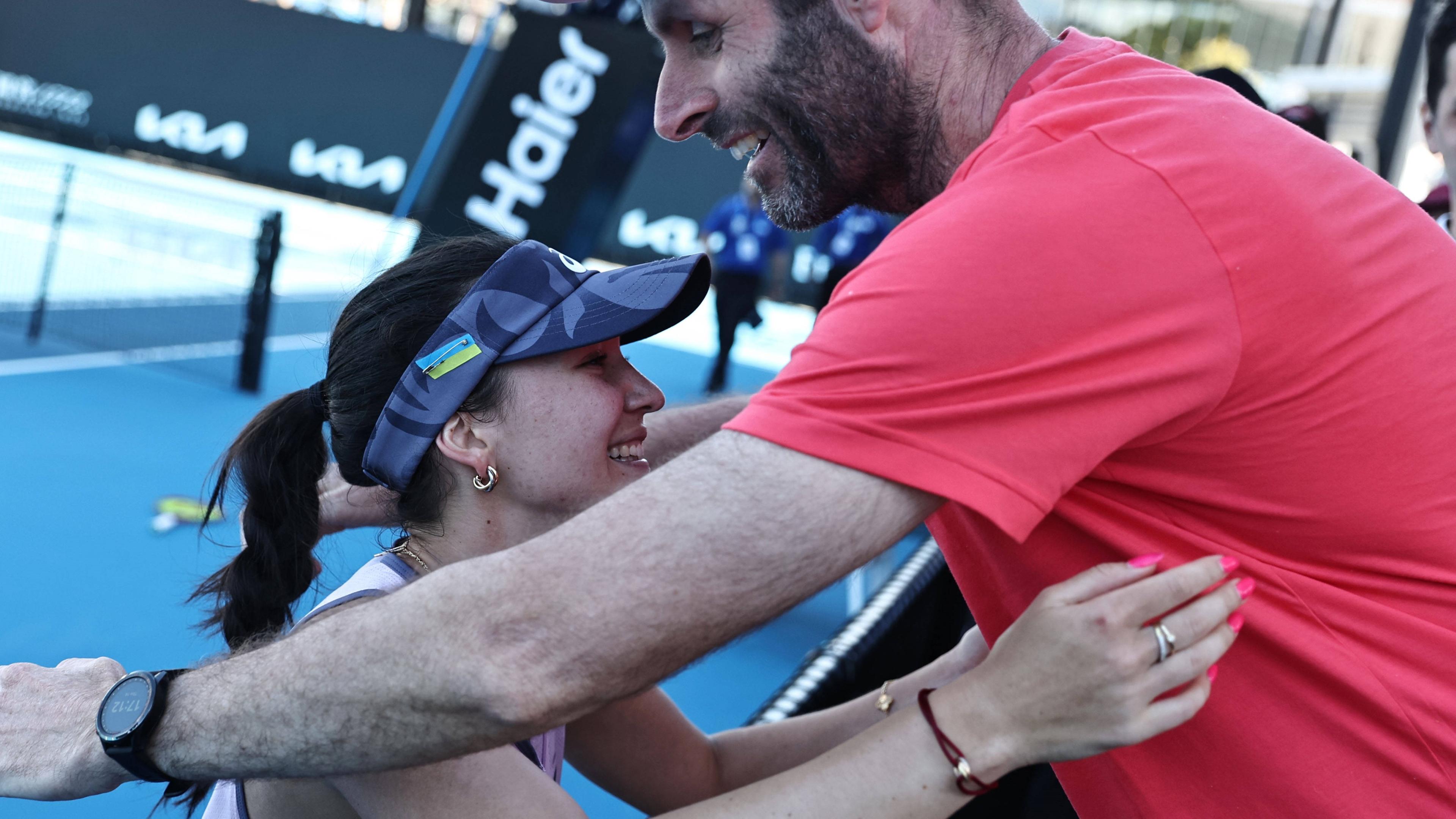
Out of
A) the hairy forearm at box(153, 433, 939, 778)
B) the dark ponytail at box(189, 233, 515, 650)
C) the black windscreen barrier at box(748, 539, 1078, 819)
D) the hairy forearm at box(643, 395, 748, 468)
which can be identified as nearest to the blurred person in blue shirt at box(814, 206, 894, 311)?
the black windscreen barrier at box(748, 539, 1078, 819)

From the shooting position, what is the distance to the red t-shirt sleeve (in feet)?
3.39

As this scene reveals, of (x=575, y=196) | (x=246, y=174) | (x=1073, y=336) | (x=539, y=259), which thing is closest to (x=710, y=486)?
(x=1073, y=336)

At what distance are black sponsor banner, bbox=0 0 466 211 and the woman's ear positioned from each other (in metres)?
15.9

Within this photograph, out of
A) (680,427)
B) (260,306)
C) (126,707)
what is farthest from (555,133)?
(126,707)

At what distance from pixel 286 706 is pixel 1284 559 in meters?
1.05

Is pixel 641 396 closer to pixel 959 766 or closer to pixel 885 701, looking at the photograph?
pixel 885 701

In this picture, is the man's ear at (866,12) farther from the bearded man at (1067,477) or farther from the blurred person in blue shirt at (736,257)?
the blurred person in blue shirt at (736,257)

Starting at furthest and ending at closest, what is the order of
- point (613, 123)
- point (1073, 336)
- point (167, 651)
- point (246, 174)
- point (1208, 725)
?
point (246, 174) < point (613, 123) < point (167, 651) < point (1208, 725) < point (1073, 336)

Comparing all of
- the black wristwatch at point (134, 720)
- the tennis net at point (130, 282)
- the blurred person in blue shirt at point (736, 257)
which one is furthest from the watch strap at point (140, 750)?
the blurred person in blue shirt at point (736, 257)

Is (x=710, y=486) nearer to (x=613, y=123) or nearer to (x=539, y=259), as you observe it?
(x=539, y=259)

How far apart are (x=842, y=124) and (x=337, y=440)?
3.37 feet

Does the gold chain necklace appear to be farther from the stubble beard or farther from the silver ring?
the silver ring

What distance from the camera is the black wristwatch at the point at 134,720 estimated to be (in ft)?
4.01

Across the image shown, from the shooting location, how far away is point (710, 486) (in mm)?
1064
